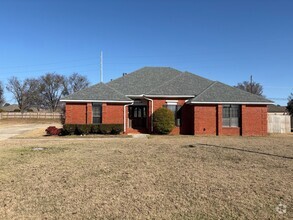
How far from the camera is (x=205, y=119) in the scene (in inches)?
915

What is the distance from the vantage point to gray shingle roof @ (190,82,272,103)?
2316cm

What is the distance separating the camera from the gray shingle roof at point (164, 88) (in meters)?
23.5

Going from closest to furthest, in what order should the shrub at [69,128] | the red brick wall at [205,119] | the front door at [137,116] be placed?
Result: the shrub at [69,128]
the red brick wall at [205,119]
the front door at [137,116]

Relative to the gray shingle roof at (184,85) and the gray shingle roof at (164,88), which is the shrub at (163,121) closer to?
the gray shingle roof at (164,88)

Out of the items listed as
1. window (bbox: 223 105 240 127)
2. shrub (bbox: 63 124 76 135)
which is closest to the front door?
shrub (bbox: 63 124 76 135)

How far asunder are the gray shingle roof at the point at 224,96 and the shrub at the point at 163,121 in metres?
2.28

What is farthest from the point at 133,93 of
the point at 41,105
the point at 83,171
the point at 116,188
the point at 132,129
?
the point at 41,105

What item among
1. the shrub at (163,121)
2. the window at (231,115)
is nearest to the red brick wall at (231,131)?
the window at (231,115)

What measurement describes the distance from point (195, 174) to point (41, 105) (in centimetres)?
8506

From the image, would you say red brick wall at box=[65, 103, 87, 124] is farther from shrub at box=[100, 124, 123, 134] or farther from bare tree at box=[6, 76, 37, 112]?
bare tree at box=[6, 76, 37, 112]

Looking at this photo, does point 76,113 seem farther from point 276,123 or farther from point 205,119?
Answer: point 276,123

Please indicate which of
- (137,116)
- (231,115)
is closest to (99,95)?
(137,116)

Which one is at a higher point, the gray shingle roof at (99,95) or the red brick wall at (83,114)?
the gray shingle roof at (99,95)

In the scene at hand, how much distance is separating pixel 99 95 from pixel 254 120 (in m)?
13.0
